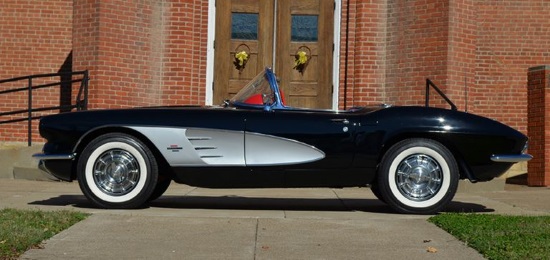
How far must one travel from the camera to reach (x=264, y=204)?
9.90m

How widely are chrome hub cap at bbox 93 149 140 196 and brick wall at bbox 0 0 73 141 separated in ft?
26.0

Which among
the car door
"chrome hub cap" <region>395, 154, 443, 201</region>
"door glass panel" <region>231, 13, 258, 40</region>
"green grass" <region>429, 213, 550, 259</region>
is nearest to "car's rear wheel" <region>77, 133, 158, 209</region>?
the car door

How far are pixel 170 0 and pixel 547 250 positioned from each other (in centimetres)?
1029

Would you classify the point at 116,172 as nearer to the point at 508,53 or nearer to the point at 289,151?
the point at 289,151

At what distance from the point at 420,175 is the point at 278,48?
7.57m

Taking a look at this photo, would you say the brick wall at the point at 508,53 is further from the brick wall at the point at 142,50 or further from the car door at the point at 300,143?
the car door at the point at 300,143

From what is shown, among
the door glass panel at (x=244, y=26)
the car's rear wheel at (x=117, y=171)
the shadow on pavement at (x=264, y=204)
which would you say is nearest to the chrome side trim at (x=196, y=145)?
the car's rear wheel at (x=117, y=171)

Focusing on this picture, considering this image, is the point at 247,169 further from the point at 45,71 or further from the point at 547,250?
the point at 45,71

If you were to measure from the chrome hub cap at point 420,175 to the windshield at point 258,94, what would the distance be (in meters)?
1.30

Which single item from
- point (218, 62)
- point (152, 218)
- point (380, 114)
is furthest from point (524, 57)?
point (152, 218)

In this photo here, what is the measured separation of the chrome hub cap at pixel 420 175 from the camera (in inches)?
345

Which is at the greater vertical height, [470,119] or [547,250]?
[470,119]

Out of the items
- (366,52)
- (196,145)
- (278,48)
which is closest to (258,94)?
(196,145)

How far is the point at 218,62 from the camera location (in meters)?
16.0
